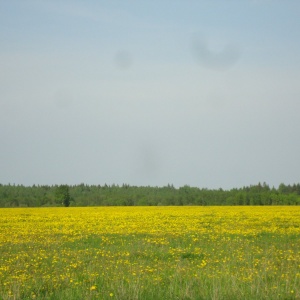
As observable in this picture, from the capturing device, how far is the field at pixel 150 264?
840 cm

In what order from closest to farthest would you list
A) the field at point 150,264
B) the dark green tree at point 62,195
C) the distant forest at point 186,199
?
the field at point 150,264 < the distant forest at point 186,199 < the dark green tree at point 62,195

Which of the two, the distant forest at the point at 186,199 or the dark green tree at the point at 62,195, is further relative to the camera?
the dark green tree at the point at 62,195

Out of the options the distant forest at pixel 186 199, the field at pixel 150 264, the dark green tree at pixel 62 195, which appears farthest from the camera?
the dark green tree at pixel 62 195

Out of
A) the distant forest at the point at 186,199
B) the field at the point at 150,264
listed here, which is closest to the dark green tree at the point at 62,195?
the distant forest at the point at 186,199

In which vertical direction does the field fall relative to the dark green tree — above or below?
below

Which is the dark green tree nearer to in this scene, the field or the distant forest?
the distant forest

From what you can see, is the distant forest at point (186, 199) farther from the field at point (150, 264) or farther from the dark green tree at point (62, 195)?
the field at point (150, 264)

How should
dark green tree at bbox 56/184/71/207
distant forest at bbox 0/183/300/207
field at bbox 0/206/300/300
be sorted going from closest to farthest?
field at bbox 0/206/300/300
distant forest at bbox 0/183/300/207
dark green tree at bbox 56/184/71/207

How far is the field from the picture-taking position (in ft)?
27.6

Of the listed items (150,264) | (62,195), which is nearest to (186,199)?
(62,195)

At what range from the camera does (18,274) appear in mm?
11922

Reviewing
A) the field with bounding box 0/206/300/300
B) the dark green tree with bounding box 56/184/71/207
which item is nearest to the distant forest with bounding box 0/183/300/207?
the dark green tree with bounding box 56/184/71/207

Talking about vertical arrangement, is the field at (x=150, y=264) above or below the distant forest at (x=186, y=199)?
below

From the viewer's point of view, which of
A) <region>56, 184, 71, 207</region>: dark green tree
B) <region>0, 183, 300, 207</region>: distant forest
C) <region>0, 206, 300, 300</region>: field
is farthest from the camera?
<region>56, 184, 71, 207</region>: dark green tree
